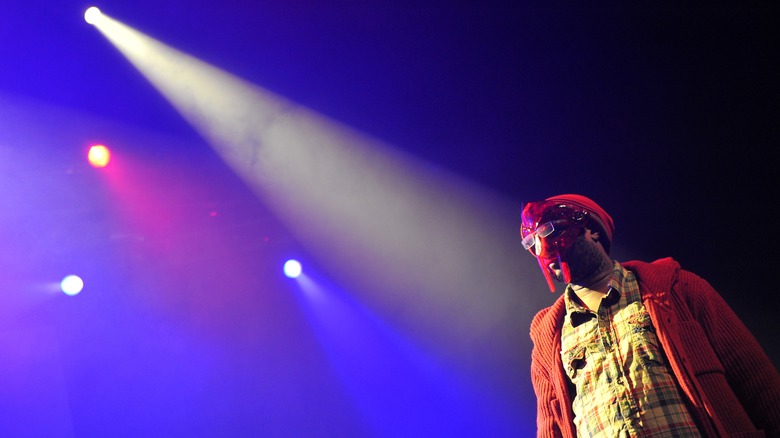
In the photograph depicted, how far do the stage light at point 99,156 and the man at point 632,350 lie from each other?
148 inches

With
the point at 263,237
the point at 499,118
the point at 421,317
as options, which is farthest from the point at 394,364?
the point at 499,118

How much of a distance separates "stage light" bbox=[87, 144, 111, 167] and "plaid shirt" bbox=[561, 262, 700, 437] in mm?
4034

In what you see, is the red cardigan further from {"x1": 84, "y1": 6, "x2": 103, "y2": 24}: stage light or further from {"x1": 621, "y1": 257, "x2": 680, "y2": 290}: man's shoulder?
{"x1": 84, "y1": 6, "x2": 103, "y2": 24}: stage light

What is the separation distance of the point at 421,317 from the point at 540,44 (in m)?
2.16

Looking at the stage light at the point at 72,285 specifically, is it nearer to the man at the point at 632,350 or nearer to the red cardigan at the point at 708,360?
the man at the point at 632,350

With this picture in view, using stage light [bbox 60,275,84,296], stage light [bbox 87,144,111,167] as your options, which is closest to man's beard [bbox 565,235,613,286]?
stage light [bbox 87,144,111,167]

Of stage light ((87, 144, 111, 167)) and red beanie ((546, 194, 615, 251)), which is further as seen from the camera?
stage light ((87, 144, 111, 167))

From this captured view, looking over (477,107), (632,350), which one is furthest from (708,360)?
(477,107)

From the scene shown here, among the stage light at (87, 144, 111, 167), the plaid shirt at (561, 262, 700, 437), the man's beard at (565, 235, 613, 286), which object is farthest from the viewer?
the stage light at (87, 144, 111, 167)

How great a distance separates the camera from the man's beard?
239cm

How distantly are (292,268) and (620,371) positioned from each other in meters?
3.33

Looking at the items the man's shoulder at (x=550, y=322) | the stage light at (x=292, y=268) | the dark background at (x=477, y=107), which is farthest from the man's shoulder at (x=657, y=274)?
the stage light at (x=292, y=268)

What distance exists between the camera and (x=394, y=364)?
4465 millimetres

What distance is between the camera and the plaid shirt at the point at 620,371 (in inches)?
77.1
